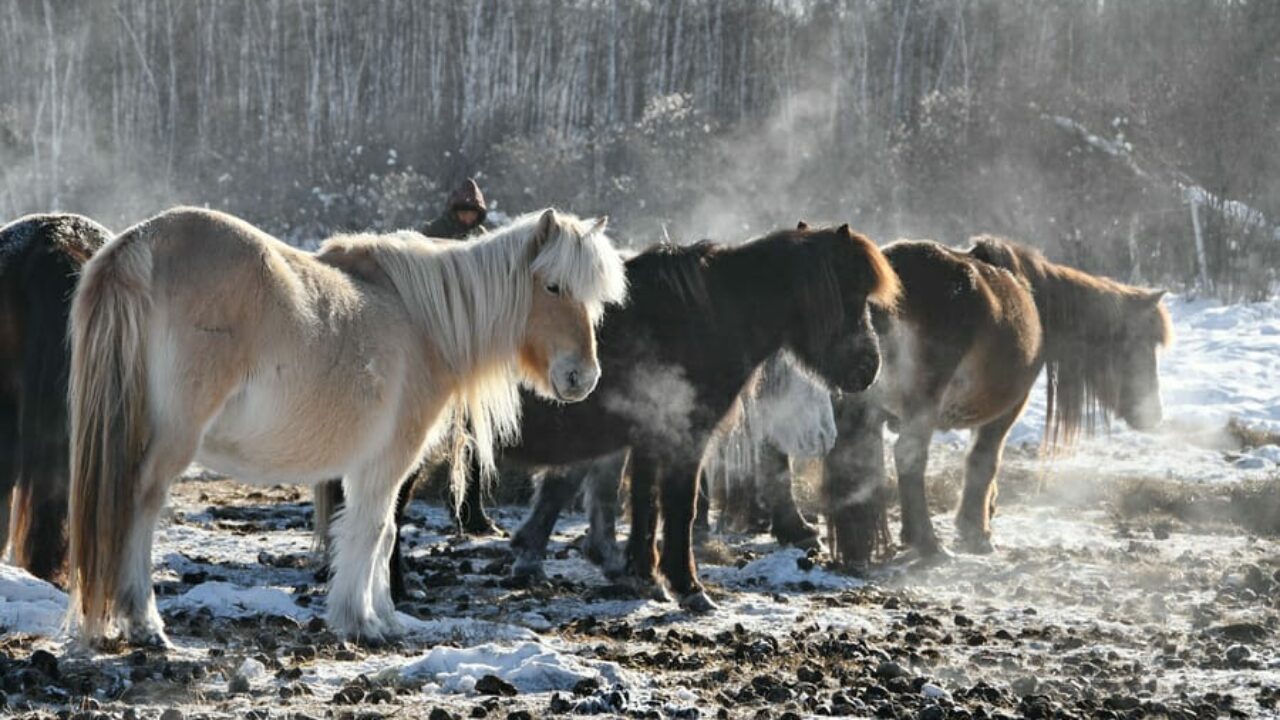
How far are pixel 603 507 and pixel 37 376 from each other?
→ 11.4 feet

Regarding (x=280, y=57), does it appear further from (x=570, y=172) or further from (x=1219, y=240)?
(x=1219, y=240)

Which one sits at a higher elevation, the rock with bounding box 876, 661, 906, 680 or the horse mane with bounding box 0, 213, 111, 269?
the horse mane with bounding box 0, 213, 111, 269

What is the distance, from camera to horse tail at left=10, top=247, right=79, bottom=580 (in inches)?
273

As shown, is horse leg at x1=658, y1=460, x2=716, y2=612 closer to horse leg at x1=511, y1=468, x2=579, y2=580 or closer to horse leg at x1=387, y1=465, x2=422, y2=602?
horse leg at x1=511, y1=468, x2=579, y2=580

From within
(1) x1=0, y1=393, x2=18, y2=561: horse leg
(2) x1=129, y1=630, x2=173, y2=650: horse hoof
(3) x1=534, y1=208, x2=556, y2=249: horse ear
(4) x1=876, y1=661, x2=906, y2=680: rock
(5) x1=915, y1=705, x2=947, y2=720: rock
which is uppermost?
(3) x1=534, y1=208, x2=556, y2=249: horse ear

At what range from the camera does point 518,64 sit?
37.7m

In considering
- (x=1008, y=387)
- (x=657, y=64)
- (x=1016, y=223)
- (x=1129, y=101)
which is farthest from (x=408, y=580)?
(x=657, y=64)

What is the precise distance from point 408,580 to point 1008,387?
181 inches

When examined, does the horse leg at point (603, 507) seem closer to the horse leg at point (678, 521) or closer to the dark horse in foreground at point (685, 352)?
the dark horse in foreground at point (685, 352)

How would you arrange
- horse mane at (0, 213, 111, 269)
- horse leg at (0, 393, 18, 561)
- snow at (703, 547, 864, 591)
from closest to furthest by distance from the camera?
horse mane at (0, 213, 111, 269) < horse leg at (0, 393, 18, 561) < snow at (703, 547, 864, 591)

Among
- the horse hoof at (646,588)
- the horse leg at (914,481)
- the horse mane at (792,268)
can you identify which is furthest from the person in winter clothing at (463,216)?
the horse hoof at (646,588)

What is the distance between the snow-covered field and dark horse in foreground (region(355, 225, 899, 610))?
0.61m

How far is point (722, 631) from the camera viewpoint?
283 inches

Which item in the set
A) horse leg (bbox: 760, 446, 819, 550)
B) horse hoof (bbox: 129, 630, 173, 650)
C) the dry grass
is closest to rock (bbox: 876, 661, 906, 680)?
horse hoof (bbox: 129, 630, 173, 650)
